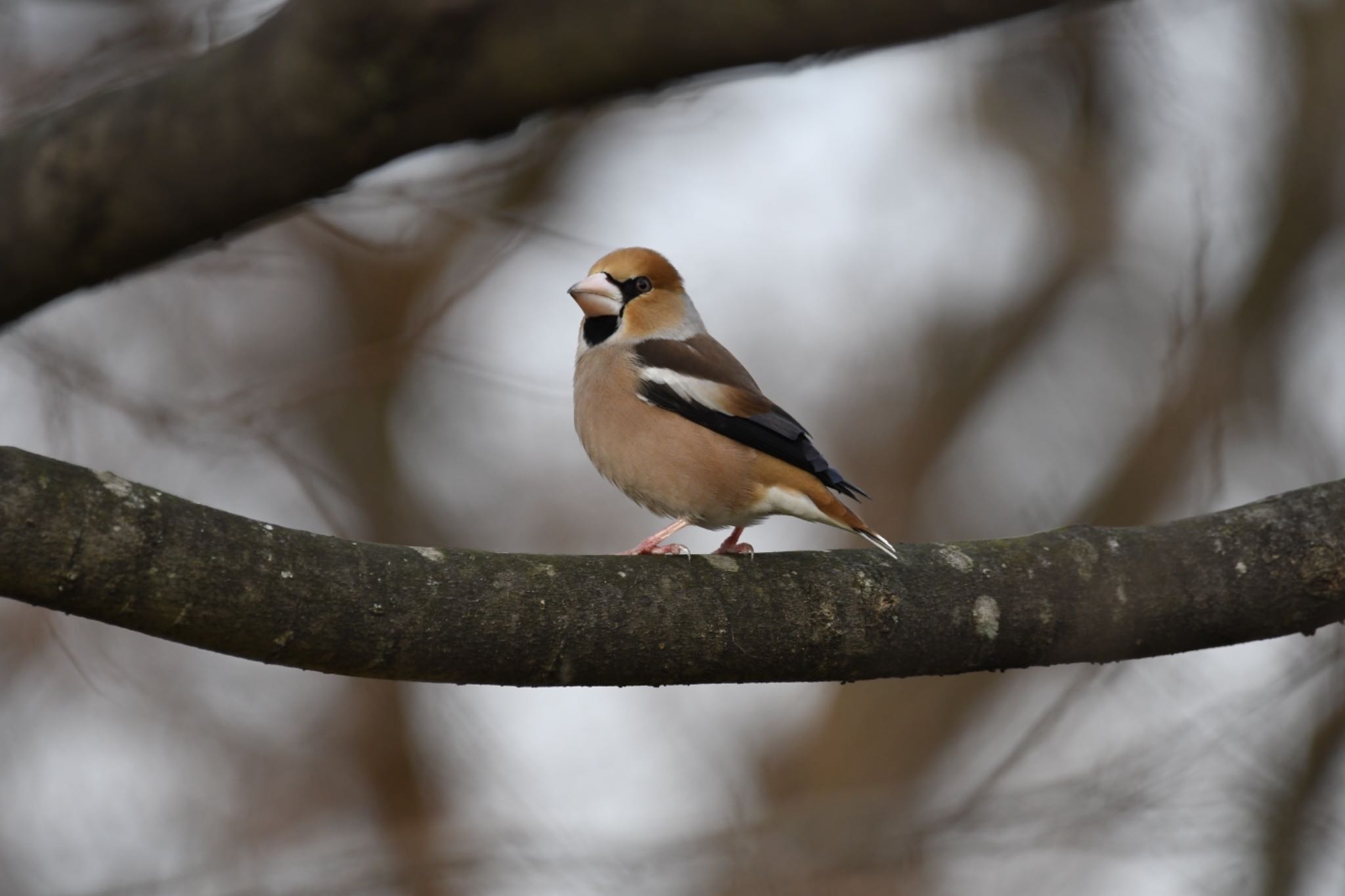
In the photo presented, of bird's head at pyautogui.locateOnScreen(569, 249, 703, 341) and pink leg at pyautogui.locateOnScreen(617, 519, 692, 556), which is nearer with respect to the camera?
pink leg at pyautogui.locateOnScreen(617, 519, 692, 556)

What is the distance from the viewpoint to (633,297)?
194 inches

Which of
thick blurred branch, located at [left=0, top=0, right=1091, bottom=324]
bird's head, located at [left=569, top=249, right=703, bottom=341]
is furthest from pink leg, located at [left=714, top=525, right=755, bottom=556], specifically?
thick blurred branch, located at [left=0, top=0, right=1091, bottom=324]

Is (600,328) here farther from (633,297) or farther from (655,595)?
(655,595)

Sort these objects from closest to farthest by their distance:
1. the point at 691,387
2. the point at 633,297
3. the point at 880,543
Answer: the point at 880,543 < the point at 691,387 < the point at 633,297

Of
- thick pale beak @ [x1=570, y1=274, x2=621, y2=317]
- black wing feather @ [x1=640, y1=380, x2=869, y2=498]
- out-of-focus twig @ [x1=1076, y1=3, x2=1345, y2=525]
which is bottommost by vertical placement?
black wing feather @ [x1=640, y1=380, x2=869, y2=498]

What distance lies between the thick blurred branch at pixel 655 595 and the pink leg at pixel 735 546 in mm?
202

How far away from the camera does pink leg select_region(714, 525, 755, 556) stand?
144 inches

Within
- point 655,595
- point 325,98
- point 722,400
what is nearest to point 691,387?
point 722,400

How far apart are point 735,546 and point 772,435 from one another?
40cm

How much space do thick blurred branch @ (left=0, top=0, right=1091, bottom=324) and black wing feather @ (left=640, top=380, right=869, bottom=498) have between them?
1.23 metres

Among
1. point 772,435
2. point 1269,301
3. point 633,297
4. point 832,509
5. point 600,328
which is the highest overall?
point 1269,301

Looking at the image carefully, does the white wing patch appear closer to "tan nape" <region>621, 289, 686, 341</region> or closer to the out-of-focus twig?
"tan nape" <region>621, 289, 686, 341</region>

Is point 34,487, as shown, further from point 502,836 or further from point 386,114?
point 502,836

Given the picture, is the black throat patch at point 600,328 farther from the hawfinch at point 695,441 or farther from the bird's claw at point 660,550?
the bird's claw at point 660,550
